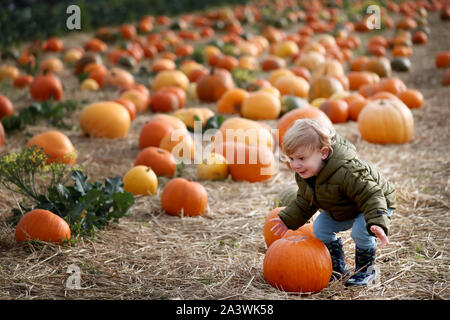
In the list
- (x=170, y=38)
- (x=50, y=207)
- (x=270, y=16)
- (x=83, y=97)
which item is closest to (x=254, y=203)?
(x=50, y=207)

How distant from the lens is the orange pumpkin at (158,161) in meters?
5.23

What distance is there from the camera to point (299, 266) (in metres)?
3.09

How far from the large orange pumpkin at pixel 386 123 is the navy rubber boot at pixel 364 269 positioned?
10.3 feet

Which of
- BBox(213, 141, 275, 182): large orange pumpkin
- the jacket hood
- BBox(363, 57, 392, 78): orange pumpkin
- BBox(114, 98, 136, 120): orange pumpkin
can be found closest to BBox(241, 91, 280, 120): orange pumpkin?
BBox(114, 98, 136, 120): orange pumpkin

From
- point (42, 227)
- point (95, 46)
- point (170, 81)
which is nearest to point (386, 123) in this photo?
point (170, 81)

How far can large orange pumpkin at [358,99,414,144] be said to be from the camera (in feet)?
20.0

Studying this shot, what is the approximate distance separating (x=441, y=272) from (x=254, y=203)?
176 centimetres

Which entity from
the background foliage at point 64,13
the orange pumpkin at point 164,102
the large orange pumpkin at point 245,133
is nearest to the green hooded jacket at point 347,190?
the large orange pumpkin at point 245,133

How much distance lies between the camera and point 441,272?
3389mm

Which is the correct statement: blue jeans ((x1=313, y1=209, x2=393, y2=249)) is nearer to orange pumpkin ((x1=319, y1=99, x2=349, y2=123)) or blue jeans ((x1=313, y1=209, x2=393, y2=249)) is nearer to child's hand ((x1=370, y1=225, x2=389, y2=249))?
child's hand ((x1=370, y1=225, x2=389, y2=249))

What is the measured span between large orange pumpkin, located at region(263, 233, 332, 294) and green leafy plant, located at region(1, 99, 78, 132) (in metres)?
4.39

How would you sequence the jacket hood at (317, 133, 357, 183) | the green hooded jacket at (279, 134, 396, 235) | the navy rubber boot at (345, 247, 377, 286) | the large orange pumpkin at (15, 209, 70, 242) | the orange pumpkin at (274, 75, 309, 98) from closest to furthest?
the green hooded jacket at (279, 134, 396, 235) → the jacket hood at (317, 133, 357, 183) → the navy rubber boot at (345, 247, 377, 286) → the large orange pumpkin at (15, 209, 70, 242) → the orange pumpkin at (274, 75, 309, 98)

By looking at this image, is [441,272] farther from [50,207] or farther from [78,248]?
[50,207]

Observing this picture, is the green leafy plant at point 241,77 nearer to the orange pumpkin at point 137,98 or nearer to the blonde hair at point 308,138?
the orange pumpkin at point 137,98
